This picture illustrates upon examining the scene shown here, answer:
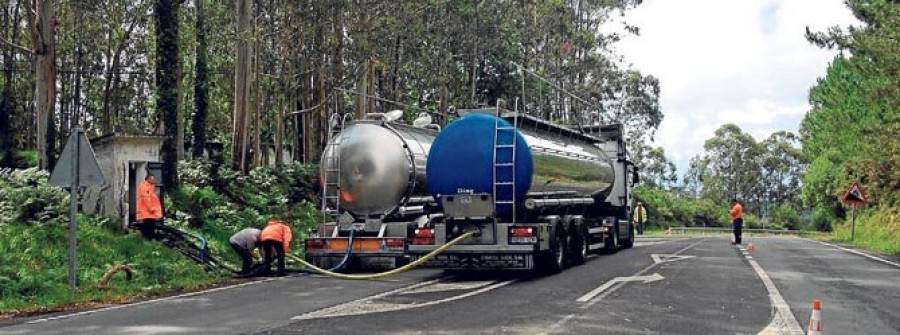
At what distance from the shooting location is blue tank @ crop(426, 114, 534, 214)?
1631cm

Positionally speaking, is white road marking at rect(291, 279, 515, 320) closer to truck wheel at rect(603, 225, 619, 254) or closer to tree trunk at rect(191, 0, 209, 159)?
truck wheel at rect(603, 225, 619, 254)

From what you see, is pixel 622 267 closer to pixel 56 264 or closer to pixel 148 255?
pixel 148 255

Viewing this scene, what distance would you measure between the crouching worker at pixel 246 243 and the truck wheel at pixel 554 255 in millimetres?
5426

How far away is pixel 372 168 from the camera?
17.4 metres

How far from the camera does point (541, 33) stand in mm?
51500

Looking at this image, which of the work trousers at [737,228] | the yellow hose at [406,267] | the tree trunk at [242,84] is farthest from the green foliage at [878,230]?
the tree trunk at [242,84]

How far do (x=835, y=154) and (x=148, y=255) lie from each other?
4563 centimetres

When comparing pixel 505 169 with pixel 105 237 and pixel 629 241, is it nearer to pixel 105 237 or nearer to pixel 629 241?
pixel 105 237

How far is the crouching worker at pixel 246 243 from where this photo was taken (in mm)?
17078

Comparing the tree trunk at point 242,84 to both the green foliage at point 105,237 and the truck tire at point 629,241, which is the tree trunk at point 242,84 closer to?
the green foliage at point 105,237

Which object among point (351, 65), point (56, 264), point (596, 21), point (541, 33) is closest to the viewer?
point (56, 264)

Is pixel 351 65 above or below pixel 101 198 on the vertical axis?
above

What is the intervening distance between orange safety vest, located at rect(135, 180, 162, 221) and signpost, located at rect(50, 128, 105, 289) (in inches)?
166

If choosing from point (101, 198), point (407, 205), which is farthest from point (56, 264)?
point (407, 205)
